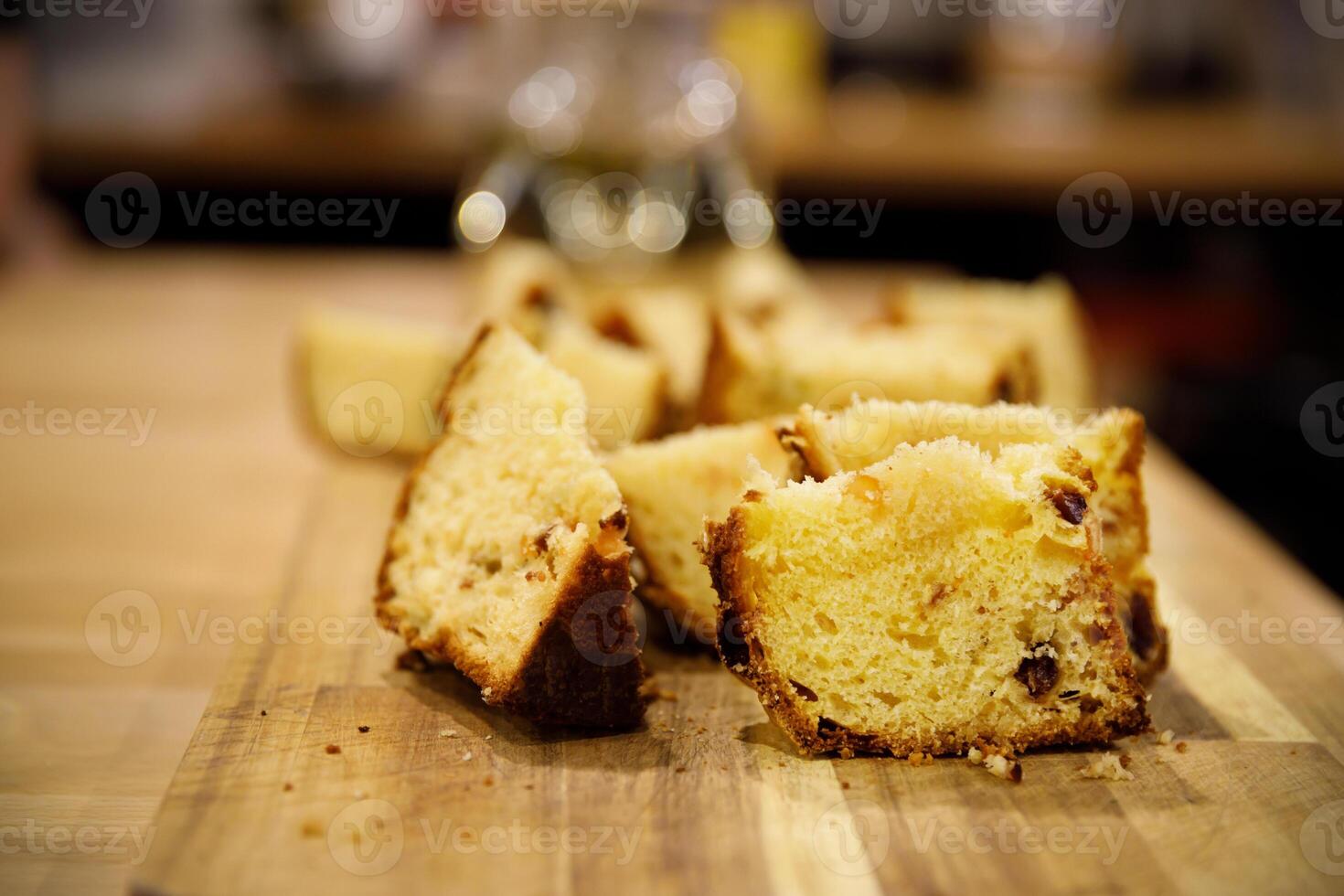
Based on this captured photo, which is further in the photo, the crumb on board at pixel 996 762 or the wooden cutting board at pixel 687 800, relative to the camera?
the crumb on board at pixel 996 762

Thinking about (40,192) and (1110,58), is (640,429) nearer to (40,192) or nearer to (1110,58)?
(40,192)

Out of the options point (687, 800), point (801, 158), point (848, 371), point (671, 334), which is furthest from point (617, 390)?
point (801, 158)

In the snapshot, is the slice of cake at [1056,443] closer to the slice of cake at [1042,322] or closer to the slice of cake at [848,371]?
the slice of cake at [848,371]

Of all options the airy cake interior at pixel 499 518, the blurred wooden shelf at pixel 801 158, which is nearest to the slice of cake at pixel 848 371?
the airy cake interior at pixel 499 518

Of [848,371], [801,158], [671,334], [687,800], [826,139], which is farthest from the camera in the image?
[826,139]

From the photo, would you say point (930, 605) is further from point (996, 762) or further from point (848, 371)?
point (848, 371)

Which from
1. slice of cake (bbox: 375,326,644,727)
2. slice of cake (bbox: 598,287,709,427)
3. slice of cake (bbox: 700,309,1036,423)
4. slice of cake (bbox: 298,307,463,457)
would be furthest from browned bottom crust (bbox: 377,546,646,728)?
slice of cake (bbox: 298,307,463,457)
